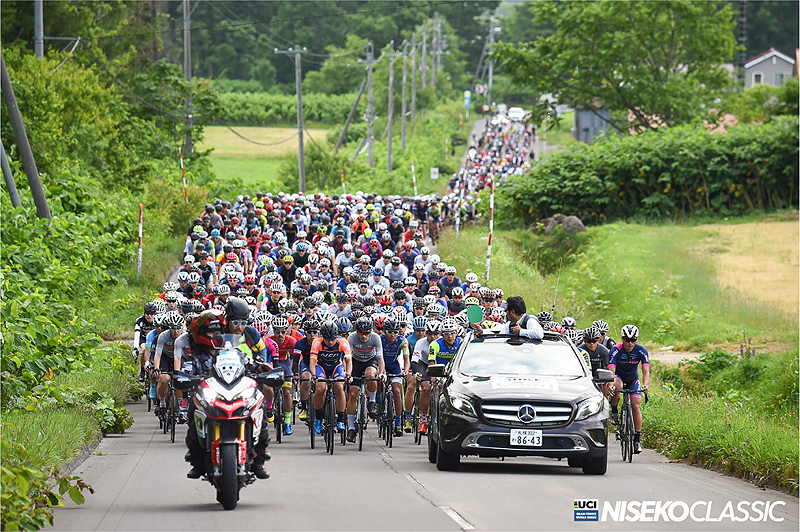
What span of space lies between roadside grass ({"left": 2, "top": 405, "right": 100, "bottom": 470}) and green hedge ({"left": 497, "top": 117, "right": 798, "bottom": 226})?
3465 cm

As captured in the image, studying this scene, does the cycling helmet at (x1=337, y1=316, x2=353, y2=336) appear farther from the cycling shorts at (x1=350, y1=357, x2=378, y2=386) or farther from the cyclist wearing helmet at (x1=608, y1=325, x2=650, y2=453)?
the cyclist wearing helmet at (x1=608, y1=325, x2=650, y2=453)

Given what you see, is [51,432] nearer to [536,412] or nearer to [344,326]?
[344,326]

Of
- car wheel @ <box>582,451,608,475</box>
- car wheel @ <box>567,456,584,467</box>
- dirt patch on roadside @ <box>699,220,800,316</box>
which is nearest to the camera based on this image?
car wheel @ <box>582,451,608,475</box>

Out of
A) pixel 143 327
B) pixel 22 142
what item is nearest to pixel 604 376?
pixel 143 327

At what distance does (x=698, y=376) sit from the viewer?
26797 millimetres

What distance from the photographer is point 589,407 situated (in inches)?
554

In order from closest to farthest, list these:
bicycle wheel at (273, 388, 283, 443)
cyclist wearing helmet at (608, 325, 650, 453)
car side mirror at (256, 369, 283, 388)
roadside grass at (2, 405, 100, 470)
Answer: car side mirror at (256, 369, 283, 388)
roadside grass at (2, 405, 100, 470)
cyclist wearing helmet at (608, 325, 650, 453)
bicycle wheel at (273, 388, 283, 443)

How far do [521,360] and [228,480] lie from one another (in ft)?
16.3

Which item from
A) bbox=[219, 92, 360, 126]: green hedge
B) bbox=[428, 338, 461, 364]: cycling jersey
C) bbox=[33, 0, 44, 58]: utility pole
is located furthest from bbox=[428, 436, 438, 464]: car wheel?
bbox=[219, 92, 360, 126]: green hedge

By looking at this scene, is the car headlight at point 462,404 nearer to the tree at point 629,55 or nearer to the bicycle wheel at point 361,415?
the bicycle wheel at point 361,415

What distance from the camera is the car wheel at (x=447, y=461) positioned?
14562 mm

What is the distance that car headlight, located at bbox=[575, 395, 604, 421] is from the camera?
1398cm

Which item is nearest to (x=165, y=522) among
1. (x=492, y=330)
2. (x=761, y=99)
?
(x=492, y=330)

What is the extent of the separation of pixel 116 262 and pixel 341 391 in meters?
18.9
